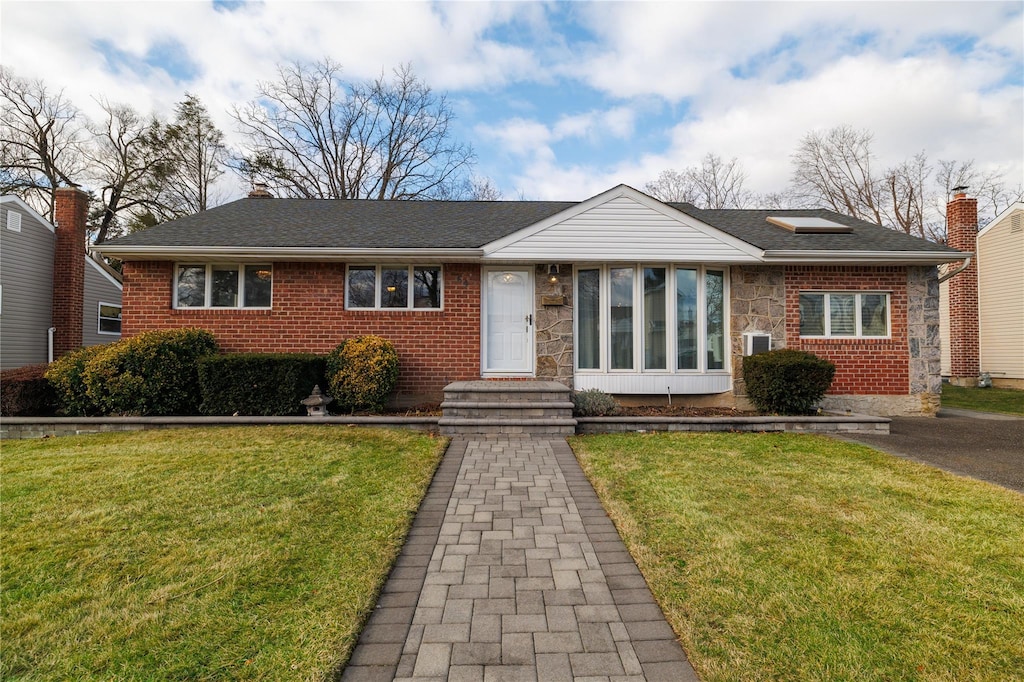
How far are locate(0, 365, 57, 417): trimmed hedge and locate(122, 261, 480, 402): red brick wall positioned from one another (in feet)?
5.25

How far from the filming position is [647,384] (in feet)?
26.8

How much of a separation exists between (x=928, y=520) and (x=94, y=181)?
2775 cm

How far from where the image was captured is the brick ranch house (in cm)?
805

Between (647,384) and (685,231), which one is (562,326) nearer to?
(647,384)

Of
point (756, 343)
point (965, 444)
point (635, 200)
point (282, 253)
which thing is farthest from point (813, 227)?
point (282, 253)

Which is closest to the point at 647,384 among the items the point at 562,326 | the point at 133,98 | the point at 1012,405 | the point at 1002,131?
the point at 562,326

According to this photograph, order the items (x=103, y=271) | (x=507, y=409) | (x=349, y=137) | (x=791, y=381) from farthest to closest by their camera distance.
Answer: (x=349, y=137) → (x=103, y=271) → (x=791, y=381) → (x=507, y=409)

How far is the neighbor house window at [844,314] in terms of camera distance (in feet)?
27.5

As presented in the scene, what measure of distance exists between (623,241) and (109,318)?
1767 centimetres

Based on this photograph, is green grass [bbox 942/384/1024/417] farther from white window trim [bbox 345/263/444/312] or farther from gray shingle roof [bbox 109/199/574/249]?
white window trim [bbox 345/263/444/312]

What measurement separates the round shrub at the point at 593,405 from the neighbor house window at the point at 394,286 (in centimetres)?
330

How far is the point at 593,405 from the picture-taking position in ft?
22.9

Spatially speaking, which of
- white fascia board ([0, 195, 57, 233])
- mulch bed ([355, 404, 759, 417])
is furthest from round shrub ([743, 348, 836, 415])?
white fascia board ([0, 195, 57, 233])

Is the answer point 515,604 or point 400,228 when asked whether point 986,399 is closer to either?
point 515,604
